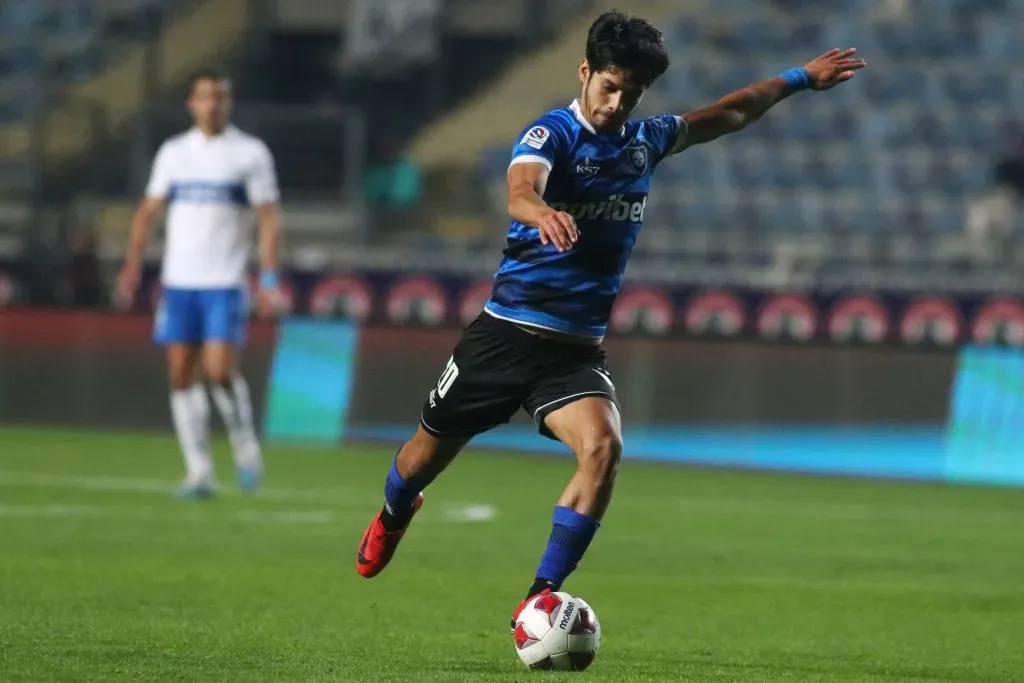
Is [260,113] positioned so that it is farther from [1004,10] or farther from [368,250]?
[1004,10]

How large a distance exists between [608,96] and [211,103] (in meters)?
6.30

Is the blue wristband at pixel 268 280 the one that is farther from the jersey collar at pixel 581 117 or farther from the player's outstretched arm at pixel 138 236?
the jersey collar at pixel 581 117

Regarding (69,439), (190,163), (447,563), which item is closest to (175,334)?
(190,163)

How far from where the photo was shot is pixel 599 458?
6.45m

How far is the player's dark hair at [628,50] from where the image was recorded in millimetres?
6391

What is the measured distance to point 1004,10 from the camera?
27.5 meters

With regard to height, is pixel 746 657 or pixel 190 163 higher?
pixel 190 163

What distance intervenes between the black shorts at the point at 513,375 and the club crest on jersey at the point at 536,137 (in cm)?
74

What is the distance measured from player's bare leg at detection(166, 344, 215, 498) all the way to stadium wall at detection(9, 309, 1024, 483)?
4.79 metres

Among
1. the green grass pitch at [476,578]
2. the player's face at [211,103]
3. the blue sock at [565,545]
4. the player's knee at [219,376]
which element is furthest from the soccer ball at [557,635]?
the player's face at [211,103]

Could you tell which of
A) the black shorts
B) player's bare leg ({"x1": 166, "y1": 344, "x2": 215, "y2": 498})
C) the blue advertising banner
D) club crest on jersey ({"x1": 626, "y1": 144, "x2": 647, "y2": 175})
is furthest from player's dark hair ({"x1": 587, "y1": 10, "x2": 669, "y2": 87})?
the blue advertising banner

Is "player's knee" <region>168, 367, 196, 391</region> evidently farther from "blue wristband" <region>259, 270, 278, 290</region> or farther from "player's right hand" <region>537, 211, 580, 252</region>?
"player's right hand" <region>537, 211, 580, 252</region>

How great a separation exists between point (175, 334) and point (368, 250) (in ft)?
38.4

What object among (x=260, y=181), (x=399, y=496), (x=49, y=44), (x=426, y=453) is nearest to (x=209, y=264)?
(x=260, y=181)
